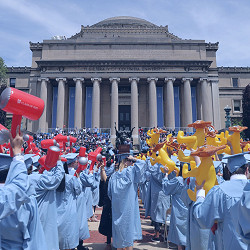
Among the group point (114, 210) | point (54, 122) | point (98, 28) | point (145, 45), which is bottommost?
point (114, 210)

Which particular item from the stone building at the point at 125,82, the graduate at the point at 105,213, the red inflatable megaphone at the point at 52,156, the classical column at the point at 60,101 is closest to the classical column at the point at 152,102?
the stone building at the point at 125,82

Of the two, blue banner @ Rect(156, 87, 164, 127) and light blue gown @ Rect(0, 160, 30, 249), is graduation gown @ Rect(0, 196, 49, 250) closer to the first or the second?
light blue gown @ Rect(0, 160, 30, 249)

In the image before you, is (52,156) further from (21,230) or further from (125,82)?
(125,82)

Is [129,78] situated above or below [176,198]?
above

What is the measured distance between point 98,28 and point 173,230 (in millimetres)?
45518

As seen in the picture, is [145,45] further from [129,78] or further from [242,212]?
[242,212]

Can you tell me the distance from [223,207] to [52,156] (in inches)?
106

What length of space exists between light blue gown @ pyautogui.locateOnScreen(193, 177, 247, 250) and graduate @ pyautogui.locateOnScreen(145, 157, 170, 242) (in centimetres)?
457

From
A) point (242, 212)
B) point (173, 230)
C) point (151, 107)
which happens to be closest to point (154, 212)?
point (173, 230)

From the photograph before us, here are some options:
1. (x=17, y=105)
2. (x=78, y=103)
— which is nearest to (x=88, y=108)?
(x=78, y=103)

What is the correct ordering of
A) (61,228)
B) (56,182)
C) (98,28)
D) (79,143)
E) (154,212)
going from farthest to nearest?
(98,28) → (79,143) → (154,212) → (61,228) → (56,182)

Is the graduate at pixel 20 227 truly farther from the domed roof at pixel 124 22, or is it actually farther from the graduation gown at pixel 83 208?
the domed roof at pixel 124 22

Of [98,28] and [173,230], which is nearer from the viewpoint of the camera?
[173,230]

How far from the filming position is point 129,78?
1497 inches
